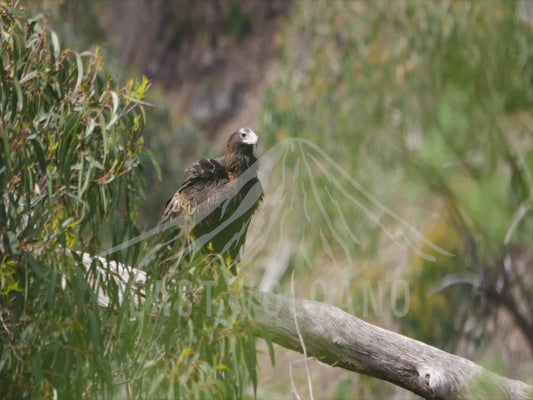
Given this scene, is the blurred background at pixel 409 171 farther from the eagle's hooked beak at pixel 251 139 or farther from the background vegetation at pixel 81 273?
the background vegetation at pixel 81 273

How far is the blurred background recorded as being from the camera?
25.3 ft

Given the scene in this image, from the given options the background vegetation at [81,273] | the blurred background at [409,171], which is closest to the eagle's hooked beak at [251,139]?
the background vegetation at [81,273]

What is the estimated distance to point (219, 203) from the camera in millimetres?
4375

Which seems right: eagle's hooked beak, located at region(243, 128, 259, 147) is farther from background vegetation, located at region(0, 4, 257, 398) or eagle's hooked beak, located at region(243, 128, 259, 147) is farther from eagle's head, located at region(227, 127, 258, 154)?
background vegetation, located at region(0, 4, 257, 398)

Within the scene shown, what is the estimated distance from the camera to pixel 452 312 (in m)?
9.05

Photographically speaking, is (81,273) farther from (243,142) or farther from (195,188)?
(243,142)

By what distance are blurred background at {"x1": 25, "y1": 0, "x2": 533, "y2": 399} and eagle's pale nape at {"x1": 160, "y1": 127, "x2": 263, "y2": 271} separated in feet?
4.99

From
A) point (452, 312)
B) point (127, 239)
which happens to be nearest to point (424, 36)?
point (452, 312)

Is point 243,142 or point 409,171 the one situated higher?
point 409,171

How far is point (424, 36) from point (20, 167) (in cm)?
547

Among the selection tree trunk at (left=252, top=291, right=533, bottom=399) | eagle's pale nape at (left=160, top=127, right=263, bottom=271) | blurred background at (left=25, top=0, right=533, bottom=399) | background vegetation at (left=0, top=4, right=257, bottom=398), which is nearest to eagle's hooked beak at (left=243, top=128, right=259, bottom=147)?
eagle's pale nape at (left=160, top=127, right=263, bottom=271)

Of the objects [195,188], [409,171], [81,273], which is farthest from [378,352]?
[409,171]

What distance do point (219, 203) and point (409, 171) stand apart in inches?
159

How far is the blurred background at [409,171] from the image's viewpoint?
770 centimetres
